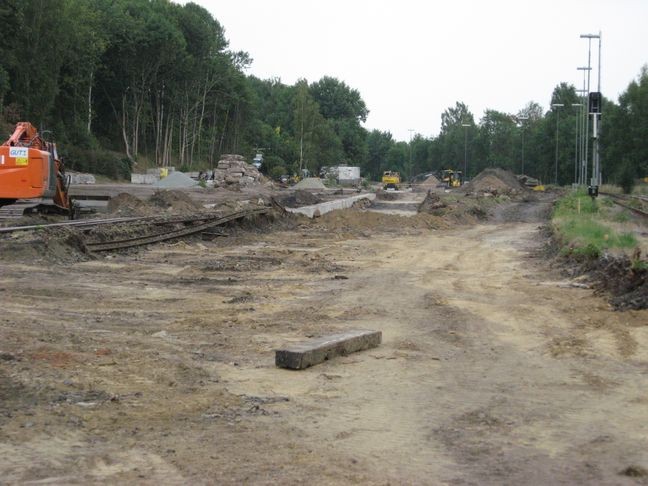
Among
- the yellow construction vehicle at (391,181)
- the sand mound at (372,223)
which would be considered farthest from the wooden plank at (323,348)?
the yellow construction vehicle at (391,181)

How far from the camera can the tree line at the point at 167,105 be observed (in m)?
55.2

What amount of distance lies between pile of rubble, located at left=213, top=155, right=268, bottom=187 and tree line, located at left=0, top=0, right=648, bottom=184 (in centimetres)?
798

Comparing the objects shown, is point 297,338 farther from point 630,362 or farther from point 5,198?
point 5,198

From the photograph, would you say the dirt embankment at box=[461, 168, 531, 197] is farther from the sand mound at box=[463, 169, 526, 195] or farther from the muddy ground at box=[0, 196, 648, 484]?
the muddy ground at box=[0, 196, 648, 484]

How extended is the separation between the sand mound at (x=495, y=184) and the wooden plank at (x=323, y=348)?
204ft

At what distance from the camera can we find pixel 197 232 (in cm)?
2272

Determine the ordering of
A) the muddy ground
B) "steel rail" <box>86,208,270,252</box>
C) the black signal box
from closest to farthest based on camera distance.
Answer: the muddy ground, "steel rail" <box>86,208,270,252</box>, the black signal box

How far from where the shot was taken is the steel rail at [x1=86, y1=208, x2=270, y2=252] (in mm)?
17891

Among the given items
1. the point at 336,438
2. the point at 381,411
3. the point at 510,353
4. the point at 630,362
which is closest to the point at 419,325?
the point at 510,353

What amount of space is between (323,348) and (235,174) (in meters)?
65.1

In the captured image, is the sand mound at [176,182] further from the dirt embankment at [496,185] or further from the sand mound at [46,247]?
the sand mound at [46,247]

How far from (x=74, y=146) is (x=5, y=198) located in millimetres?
45644

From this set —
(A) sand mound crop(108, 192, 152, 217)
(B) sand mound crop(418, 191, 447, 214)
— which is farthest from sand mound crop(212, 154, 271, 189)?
(A) sand mound crop(108, 192, 152, 217)

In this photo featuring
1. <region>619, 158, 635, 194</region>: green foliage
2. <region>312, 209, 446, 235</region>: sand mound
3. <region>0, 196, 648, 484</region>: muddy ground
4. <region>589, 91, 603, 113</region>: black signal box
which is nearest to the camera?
<region>0, 196, 648, 484</region>: muddy ground
